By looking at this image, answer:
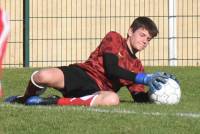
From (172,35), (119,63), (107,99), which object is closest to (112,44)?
(119,63)

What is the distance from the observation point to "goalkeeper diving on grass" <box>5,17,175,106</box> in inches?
346

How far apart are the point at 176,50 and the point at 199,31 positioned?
860 mm

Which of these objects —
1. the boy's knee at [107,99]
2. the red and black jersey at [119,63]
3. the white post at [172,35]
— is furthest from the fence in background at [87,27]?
the boy's knee at [107,99]

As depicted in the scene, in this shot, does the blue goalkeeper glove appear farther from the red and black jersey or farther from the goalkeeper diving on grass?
the red and black jersey

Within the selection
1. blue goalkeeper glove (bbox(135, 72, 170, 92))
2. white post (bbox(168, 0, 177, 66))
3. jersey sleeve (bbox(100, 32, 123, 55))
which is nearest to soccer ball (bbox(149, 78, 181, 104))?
blue goalkeeper glove (bbox(135, 72, 170, 92))

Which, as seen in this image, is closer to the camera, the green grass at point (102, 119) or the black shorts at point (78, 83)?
the green grass at point (102, 119)

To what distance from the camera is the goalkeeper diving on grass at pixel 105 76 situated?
346 inches

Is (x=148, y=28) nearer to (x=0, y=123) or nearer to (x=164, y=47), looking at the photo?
(x=0, y=123)

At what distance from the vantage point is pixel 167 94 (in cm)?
893

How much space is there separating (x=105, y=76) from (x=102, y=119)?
2.02m

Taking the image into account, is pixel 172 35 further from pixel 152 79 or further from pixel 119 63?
pixel 152 79

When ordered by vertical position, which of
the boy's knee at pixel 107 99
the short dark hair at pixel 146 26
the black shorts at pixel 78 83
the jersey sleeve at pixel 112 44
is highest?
the short dark hair at pixel 146 26

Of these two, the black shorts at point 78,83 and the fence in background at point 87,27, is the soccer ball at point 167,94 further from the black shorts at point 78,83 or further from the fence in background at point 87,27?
the fence in background at point 87,27

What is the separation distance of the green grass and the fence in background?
28.5 feet
